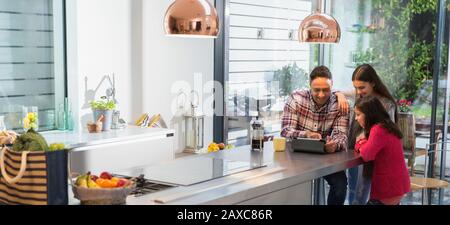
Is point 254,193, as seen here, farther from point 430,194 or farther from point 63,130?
point 430,194

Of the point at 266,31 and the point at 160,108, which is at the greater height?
the point at 266,31

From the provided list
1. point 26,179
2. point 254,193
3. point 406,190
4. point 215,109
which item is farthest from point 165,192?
point 215,109

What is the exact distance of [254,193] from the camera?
2957mm

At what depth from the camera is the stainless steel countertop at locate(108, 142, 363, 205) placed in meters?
2.69

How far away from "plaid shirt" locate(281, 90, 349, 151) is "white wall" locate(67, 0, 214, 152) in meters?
1.81

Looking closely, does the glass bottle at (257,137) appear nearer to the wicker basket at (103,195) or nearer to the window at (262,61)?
the wicker basket at (103,195)

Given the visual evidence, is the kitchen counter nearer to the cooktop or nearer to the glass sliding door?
the cooktop

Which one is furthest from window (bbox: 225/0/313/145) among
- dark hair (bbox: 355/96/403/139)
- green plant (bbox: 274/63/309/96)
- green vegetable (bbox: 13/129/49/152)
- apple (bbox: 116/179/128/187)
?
green vegetable (bbox: 13/129/49/152)

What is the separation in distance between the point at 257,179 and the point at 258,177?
5 cm

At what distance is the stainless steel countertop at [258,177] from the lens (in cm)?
269

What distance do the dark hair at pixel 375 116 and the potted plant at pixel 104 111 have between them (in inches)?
86.6

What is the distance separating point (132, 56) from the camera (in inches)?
219

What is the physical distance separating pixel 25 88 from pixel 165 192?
2.71 metres

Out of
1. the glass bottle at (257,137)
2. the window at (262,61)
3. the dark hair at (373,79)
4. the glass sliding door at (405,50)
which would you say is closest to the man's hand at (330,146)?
the glass bottle at (257,137)
